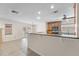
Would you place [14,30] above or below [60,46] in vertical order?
above

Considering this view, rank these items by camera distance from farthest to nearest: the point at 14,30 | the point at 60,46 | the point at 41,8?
1. the point at 14,30
2. the point at 41,8
3. the point at 60,46

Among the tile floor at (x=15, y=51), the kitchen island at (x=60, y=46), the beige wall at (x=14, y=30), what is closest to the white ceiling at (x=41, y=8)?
the kitchen island at (x=60, y=46)

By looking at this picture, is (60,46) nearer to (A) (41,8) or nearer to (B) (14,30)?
(A) (41,8)

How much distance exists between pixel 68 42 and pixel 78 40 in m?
0.37

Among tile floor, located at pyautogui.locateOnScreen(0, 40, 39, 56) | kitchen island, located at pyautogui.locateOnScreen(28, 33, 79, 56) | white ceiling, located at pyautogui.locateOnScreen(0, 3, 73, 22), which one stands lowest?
tile floor, located at pyautogui.locateOnScreen(0, 40, 39, 56)

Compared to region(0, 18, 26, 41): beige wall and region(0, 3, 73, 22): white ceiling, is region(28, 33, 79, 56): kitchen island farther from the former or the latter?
region(0, 18, 26, 41): beige wall

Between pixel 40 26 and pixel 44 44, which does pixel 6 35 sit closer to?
pixel 40 26

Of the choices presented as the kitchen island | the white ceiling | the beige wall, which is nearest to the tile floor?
the kitchen island

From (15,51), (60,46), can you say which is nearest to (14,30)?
(15,51)

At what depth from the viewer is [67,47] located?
3395mm

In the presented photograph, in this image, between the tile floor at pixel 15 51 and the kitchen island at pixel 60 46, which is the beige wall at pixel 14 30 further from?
the kitchen island at pixel 60 46

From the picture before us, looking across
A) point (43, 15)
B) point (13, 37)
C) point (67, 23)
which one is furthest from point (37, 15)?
point (13, 37)

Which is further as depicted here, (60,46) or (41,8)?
(41,8)

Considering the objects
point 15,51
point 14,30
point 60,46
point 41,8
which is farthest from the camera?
point 14,30
